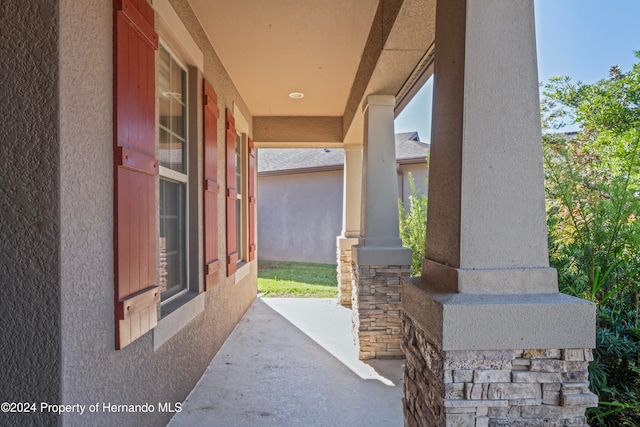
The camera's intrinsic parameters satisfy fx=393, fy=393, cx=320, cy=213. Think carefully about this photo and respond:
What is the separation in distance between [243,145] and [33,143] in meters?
4.75

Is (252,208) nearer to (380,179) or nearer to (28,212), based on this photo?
(380,179)

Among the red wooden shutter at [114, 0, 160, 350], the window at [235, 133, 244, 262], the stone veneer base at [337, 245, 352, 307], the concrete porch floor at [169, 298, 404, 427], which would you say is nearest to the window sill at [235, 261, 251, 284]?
the window at [235, 133, 244, 262]

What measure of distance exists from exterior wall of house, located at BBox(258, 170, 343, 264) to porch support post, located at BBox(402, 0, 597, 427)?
1052 centimetres

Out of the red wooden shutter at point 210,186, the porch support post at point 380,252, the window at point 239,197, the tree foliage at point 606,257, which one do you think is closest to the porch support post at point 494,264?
the tree foliage at point 606,257

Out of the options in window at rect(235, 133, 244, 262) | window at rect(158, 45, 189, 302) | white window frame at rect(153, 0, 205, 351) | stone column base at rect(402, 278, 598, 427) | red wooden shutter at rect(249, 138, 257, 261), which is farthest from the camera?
red wooden shutter at rect(249, 138, 257, 261)

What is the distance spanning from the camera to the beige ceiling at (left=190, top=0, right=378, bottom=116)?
132 inches

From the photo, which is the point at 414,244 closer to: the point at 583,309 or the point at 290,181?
the point at 583,309

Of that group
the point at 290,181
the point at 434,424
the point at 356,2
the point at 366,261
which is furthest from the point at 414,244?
the point at 290,181

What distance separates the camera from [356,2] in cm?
322

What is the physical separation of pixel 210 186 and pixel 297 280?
6.22m

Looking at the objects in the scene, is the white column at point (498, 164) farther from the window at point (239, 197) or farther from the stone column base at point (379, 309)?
the window at point (239, 197)

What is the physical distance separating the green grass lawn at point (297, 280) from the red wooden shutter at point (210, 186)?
13.5ft

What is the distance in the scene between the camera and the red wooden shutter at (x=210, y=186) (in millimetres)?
3551

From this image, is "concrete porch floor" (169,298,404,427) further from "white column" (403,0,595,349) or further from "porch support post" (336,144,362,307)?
"white column" (403,0,595,349)
